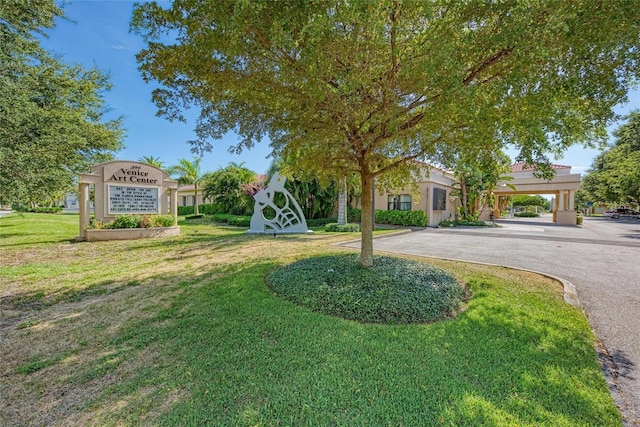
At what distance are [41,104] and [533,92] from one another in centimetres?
1575

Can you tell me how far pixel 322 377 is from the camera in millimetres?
2672

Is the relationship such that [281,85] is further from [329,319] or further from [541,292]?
[541,292]

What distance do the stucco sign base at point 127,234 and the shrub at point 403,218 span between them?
1411cm

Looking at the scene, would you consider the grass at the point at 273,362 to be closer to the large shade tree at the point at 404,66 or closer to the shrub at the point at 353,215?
the large shade tree at the point at 404,66

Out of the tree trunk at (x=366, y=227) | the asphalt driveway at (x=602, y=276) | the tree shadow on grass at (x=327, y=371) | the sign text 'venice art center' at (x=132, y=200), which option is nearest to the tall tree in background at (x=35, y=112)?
the sign text 'venice art center' at (x=132, y=200)

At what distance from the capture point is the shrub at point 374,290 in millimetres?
4145

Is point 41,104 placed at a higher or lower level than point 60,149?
higher

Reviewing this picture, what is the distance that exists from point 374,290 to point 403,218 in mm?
15787

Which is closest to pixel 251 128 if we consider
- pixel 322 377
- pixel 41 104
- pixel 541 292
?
pixel 322 377

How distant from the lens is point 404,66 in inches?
145

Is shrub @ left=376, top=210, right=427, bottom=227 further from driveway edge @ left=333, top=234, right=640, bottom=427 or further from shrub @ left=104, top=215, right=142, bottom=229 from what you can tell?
shrub @ left=104, top=215, right=142, bottom=229

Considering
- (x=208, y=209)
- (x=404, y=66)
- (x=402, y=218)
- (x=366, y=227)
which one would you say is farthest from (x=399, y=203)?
(x=208, y=209)

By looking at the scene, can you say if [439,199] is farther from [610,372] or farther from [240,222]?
[610,372]

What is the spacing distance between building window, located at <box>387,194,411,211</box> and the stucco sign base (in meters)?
15.3
